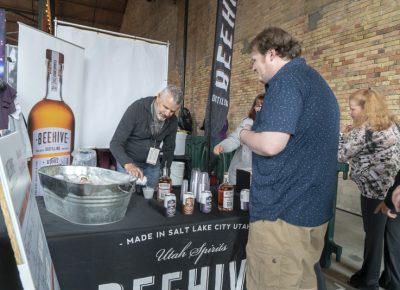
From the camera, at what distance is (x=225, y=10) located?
256 cm

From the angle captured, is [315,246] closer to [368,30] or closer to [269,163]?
[269,163]

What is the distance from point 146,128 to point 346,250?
2093 mm

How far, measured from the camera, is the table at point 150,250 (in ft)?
4.12

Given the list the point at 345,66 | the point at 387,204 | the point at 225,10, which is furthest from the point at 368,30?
the point at 387,204

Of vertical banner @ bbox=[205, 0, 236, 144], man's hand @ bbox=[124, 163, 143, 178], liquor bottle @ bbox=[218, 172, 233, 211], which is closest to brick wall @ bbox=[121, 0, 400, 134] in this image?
vertical banner @ bbox=[205, 0, 236, 144]

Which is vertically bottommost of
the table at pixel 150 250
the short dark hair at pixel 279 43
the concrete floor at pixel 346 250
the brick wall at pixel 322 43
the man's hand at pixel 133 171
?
the concrete floor at pixel 346 250

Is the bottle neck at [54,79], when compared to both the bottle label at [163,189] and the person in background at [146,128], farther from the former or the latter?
the bottle label at [163,189]

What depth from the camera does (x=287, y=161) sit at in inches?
46.4

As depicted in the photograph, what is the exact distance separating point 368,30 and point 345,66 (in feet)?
1.58

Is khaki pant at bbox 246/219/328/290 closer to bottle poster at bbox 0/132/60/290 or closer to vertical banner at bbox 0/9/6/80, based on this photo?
bottle poster at bbox 0/132/60/290

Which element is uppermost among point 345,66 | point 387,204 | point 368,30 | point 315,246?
point 368,30

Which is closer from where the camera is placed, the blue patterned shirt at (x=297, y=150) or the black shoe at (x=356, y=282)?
the blue patterned shirt at (x=297, y=150)

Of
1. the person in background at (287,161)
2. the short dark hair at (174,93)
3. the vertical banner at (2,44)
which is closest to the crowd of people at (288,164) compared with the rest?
the person in background at (287,161)

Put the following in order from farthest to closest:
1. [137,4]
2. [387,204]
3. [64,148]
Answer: [137,4] < [64,148] < [387,204]
